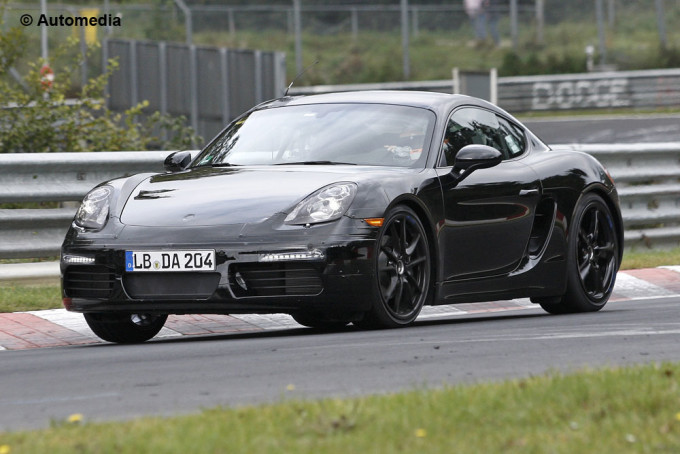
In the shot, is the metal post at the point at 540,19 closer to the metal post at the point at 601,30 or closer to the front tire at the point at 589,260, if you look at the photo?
the metal post at the point at 601,30

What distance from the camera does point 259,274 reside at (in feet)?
24.6

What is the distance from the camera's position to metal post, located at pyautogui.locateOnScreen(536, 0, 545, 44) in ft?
128

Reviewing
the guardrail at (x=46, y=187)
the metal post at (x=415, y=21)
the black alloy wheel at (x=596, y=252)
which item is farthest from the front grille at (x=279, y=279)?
the metal post at (x=415, y=21)

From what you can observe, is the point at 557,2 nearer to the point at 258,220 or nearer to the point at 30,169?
the point at 30,169

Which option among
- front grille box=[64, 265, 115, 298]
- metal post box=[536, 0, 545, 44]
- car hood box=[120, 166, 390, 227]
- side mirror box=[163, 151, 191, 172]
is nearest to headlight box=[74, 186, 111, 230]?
car hood box=[120, 166, 390, 227]

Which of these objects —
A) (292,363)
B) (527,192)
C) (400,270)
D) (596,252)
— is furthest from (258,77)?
(292,363)

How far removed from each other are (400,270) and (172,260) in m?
1.21

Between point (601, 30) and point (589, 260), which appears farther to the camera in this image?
point (601, 30)

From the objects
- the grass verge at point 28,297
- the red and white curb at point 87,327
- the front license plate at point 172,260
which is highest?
the front license plate at point 172,260

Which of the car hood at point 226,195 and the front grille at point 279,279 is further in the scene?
the car hood at point 226,195

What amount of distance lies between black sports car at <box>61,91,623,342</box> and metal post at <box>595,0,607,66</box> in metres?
27.8

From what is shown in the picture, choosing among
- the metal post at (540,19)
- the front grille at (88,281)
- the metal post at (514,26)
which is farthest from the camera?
the metal post at (540,19)

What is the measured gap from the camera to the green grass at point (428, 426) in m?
4.38

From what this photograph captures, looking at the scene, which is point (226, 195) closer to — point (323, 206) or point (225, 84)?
point (323, 206)
